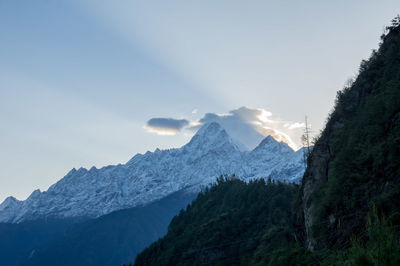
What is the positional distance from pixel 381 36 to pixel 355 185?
22179 mm

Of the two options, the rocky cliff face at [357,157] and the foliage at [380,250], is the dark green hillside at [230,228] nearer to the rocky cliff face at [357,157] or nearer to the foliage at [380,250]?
the rocky cliff face at [357,157]

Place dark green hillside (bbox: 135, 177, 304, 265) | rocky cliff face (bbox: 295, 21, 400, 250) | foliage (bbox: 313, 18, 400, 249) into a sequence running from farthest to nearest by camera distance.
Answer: dark green hillside (bbox: 135, 177, 304, 265) → rocky cliff face (bbox: 295, 21, 400, 250) → foliage (bbox: 313, 18, 400, 249)

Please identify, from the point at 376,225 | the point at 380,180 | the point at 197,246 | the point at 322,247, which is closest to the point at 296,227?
the point at 322,247

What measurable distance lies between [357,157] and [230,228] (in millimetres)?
97494

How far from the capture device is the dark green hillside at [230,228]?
115312 mm

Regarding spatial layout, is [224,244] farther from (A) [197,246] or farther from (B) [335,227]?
(B) [335,227]

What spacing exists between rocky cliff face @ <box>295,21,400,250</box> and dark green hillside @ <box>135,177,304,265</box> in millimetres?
39831

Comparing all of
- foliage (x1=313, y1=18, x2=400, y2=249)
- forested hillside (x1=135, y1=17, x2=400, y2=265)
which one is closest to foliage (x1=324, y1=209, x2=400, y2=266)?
forested hillside (x1=135, y1=17, x2=400, y2=265)

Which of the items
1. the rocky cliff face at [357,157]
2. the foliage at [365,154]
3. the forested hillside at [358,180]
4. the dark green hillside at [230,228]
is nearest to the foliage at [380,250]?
the forested hillside at [358,180]

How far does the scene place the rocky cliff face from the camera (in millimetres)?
35125

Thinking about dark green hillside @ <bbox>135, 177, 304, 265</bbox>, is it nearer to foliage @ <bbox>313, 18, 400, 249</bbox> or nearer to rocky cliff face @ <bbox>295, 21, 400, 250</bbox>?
rocky cliff face @ <bbox>295, 21, 400, 250</bbox>

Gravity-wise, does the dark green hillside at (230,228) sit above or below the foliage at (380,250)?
above

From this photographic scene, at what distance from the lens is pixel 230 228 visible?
13338cm

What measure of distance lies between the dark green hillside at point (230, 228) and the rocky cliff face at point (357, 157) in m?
39.8
